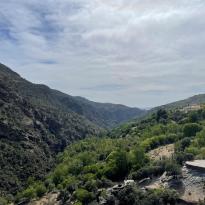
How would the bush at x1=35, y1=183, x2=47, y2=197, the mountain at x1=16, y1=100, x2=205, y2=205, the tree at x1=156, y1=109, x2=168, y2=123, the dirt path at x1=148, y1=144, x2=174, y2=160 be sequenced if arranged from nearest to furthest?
1. the mountain at x1=16, y1=100, x2=205, y2=205
2. the dirt path at x1=148, y1=144, x2=174, y2=160
3. the bush at x1=35, y1=183, x2=47, y2=197
4. the tree at x1=156, y1=109, x2=168, y2=123

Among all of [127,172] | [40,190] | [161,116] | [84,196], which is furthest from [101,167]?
[161,116]

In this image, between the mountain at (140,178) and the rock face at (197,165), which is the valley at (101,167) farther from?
the rock face at (197,165)

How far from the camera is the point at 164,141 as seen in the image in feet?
388

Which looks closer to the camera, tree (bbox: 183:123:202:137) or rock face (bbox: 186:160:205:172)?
rock face (bbox: 186:160:205:172)

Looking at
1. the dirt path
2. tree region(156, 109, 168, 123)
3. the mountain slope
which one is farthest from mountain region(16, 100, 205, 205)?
tree region(156, 109, 168, 123)

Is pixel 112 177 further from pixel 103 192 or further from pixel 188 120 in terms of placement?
pixel 188 120

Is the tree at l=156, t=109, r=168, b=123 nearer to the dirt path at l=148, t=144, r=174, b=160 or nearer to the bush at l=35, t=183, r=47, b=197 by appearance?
the dirt path at l=148, t=144, r=174, b=160

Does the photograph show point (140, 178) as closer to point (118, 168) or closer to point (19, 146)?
point (118, 168)

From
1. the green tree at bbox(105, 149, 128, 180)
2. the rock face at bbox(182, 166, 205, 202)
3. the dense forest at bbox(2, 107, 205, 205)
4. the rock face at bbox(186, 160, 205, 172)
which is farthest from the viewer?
the green tree at bbox(105, 149, 128, 180)

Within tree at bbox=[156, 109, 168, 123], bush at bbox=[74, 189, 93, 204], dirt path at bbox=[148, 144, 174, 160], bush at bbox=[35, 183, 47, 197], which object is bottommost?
bush at bbox=[35, 183, 47, 197]

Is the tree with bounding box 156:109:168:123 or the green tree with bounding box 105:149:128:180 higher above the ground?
the tree with bounding box 156:109:168:123

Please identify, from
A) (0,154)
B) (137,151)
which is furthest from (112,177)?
(0,154)

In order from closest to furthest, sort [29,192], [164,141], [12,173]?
[29,192] < [164,141] < [12,173]

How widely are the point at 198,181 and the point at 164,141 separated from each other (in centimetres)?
5281
